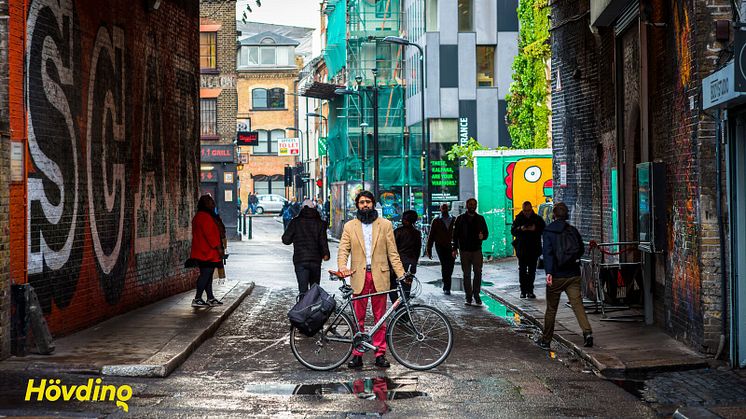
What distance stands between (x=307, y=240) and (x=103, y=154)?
3196 mm

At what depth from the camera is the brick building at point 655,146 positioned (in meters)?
13.0

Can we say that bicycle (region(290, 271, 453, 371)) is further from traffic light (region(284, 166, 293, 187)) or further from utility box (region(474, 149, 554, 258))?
traffic light (region(284, 166, 293, 187))

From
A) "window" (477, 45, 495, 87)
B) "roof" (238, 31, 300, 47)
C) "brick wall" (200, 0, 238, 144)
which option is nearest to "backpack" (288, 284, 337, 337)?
"brick wall" (200, 0, 238, 144)

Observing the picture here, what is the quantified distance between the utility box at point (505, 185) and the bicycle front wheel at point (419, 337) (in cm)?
2139

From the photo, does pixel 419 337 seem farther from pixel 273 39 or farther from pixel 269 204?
pixel 273 39

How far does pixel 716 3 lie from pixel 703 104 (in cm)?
124

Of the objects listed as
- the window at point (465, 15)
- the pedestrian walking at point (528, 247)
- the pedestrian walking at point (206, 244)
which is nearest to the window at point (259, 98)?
the window at point (465, 15)

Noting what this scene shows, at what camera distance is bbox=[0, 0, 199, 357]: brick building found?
1300cm

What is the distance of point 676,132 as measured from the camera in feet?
47.8

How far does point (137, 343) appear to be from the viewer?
13992 mm

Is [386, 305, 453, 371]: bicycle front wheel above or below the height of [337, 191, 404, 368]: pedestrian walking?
below

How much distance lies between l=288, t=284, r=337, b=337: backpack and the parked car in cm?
7615

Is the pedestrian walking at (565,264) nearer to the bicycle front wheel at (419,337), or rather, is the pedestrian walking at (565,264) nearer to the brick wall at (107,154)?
the bicycle front wheel at (419,337)

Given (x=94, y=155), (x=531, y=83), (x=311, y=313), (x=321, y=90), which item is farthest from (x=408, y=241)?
(x=321, y=90)
